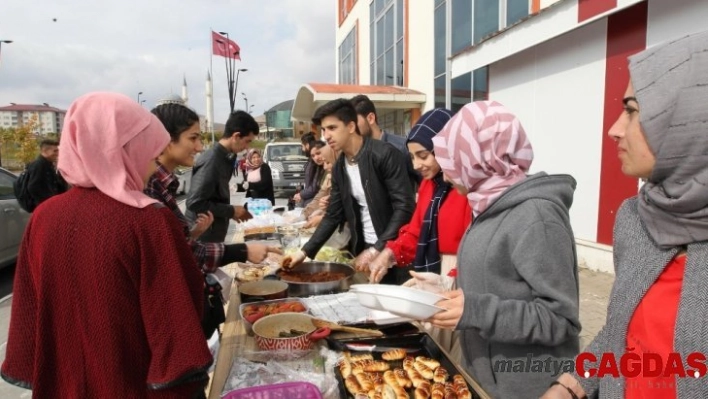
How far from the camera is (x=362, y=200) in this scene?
3127mm

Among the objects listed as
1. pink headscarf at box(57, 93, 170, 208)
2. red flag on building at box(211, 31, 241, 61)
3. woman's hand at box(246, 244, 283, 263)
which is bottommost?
woman's hand at box(246, 244, 283, 263)

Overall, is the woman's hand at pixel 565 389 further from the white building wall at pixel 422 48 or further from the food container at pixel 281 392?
the white building wall at pixel 422 48

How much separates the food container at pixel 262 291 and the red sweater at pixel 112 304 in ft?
2.87

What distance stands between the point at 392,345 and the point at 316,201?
A: 3537mm

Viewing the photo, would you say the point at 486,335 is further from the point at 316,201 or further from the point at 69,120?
the point at 316,201

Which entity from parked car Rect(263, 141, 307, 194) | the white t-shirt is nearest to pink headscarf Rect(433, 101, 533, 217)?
the white t-shirt

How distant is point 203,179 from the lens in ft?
12.3

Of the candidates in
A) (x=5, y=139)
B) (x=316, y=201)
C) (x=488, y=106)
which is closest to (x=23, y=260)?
(x=488, y=106)

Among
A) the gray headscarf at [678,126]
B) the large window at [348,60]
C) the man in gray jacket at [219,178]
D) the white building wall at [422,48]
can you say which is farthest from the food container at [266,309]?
the large window at [348,60]

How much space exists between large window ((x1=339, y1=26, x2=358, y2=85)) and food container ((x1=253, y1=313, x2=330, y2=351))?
18.2 metres

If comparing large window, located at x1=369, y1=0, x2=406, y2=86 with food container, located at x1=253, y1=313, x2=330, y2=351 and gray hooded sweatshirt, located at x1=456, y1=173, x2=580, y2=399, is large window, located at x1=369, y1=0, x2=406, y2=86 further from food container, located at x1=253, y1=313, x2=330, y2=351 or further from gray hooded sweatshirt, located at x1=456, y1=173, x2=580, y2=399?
gray hooded sweatshirt, located at x1=456, y1=173, x2=580, y2=399

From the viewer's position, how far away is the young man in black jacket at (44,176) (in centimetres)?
589

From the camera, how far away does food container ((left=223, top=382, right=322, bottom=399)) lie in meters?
1.36

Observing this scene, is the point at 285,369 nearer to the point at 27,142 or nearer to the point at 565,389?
the point at 565,389
